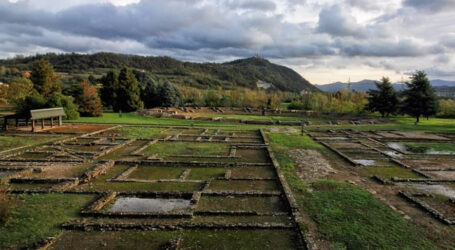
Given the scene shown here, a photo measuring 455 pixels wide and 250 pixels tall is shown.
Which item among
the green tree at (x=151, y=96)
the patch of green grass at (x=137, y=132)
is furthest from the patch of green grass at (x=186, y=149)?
the green tree at (x=151, y=96)

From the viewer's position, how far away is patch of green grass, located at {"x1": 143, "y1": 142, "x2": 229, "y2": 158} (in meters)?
17.5

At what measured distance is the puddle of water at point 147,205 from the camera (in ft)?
30.7

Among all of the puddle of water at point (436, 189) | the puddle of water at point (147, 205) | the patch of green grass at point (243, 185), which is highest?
the puddle of water at point (436, 189)

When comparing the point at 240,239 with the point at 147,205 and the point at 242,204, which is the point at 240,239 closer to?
the point at 242,204

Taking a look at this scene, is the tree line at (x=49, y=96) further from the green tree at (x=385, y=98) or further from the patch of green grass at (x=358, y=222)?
the green tree at (x=385, y=98)

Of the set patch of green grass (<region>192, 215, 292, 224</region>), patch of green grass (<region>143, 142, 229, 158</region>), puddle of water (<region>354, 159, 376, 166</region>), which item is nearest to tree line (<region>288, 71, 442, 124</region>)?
puddle of water (<region>354, 159, 376, 166</region>)

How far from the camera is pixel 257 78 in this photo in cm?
12406

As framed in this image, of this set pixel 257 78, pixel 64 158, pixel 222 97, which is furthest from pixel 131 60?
pixel 64 158

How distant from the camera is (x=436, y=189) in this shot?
38.1ft

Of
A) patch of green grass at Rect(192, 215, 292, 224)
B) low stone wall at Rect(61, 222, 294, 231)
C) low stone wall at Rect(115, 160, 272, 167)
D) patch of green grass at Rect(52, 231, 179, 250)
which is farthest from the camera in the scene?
low stone wall at Rect(115, 160, 272, 167)

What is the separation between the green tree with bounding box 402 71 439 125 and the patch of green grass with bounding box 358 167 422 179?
79.9 ft

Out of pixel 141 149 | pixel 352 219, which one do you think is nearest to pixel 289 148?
pixel 141 149

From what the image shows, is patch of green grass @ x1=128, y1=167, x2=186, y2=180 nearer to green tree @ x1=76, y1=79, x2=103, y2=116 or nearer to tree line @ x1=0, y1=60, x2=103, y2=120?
tree line @ x1=0, y1=60, x2=103, y2=120

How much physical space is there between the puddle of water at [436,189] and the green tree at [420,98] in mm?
26467
